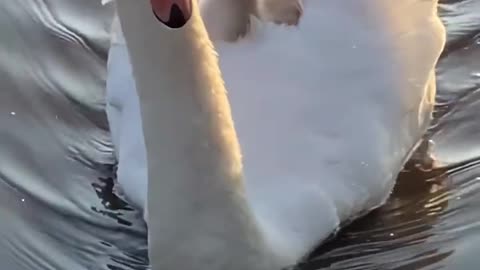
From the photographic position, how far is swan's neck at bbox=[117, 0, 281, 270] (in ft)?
8.46

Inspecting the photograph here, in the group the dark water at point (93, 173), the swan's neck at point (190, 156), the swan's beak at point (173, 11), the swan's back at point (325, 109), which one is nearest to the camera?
the swan's beak at point (173, 11)

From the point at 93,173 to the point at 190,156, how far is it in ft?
2.13

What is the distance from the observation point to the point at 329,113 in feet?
9.81

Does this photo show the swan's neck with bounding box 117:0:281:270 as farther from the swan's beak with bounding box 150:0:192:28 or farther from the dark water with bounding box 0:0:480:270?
the dark water with bounding box 0:0:480:270

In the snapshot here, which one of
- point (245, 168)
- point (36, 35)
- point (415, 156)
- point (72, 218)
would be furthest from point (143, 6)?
point (36, 35)

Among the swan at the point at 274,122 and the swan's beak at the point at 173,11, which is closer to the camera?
the swan's beak at the point at 173,11

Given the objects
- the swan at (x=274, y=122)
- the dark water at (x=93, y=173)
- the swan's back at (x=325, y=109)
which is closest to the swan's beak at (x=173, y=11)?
the swan at (x=274, y=122)

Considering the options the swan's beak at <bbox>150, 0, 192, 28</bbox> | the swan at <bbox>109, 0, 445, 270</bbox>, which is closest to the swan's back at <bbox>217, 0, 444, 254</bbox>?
the swan at <bbox>109, 0, 445, 270</bbox>

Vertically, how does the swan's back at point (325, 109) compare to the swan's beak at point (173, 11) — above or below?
below

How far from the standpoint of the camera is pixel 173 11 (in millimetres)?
2465

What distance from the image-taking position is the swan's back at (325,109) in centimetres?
288

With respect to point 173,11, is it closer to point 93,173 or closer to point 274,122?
point 274,122

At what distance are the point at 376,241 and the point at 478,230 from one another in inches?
7.7

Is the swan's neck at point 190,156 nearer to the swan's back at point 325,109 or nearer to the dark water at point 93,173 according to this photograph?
the swan's back at point 325,109
